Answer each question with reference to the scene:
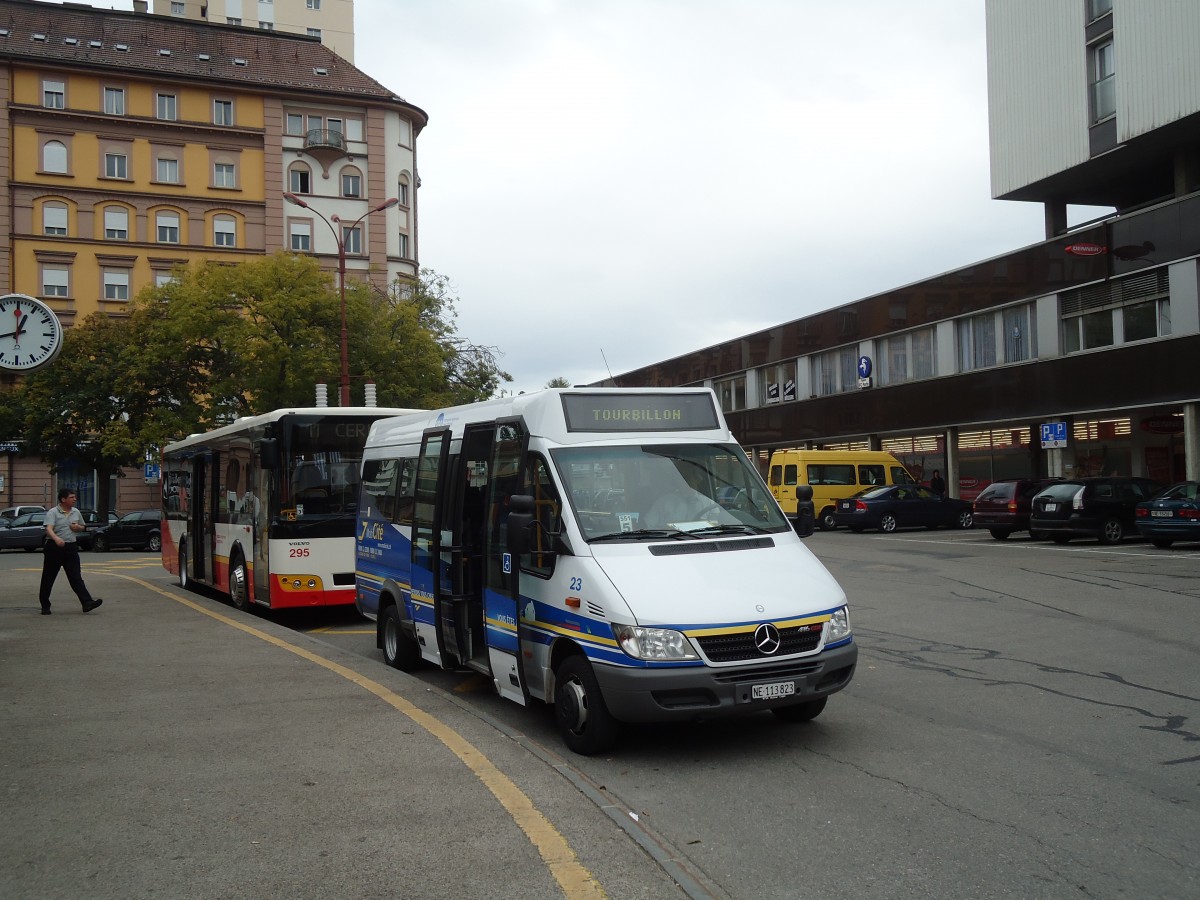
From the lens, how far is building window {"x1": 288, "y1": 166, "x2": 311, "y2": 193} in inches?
2336

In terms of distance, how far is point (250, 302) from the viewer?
39.9 metres

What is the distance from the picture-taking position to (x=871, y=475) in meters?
37.2

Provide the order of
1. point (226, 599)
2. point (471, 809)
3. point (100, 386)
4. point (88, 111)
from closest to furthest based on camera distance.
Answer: point (471, 809) < point (226, 599) < point (100, 386) < point (88, 111)

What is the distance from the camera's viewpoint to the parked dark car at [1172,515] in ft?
73.4

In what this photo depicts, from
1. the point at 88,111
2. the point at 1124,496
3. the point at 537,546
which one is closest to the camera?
the point at 537,546

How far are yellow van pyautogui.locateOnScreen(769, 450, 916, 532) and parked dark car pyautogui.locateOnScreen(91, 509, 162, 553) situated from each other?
20.6m

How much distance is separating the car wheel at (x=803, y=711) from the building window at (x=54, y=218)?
55.8 m

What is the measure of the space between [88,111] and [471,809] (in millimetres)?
58291

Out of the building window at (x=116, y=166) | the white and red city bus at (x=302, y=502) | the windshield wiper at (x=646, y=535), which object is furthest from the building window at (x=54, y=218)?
the windshield wiper at (x=646, y=535)

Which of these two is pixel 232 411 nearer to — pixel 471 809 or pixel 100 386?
pixel 100 386

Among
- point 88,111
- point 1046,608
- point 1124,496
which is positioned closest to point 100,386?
point 88,111

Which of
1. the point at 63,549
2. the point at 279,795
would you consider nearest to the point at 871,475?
the point at 63,549

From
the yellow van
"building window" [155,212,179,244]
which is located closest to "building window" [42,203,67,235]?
"building window" [155,212,179,244]

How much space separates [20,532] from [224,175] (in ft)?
86.5
